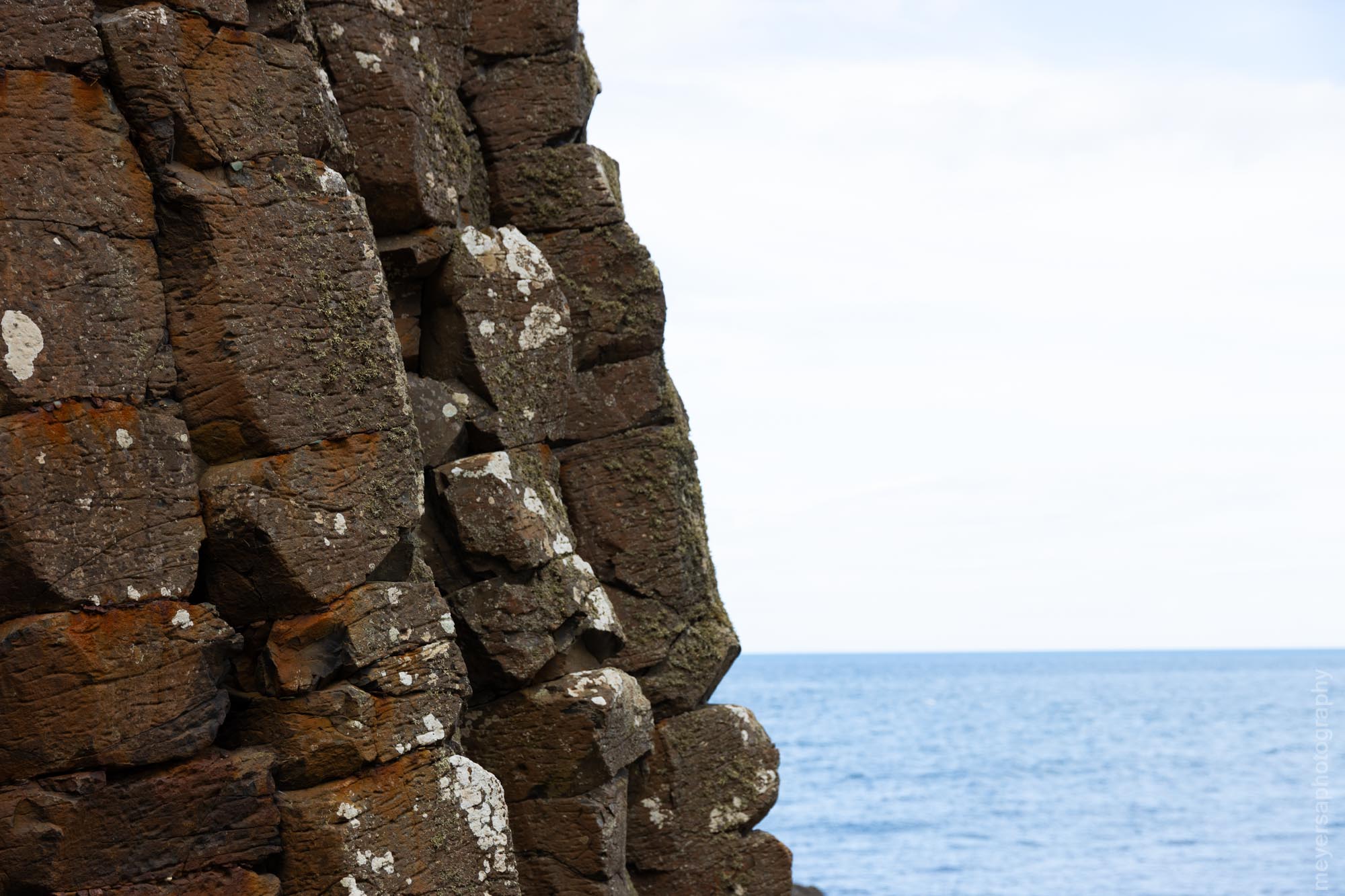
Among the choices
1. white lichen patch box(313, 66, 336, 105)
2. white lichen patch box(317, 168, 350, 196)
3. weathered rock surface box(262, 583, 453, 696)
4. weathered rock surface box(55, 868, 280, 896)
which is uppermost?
white lichen patch box(313, 66, 336, 105)

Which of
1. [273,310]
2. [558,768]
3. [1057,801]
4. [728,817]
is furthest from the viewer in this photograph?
[1057,801]

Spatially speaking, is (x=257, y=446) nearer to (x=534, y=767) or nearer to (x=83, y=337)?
(x=83, y=337)

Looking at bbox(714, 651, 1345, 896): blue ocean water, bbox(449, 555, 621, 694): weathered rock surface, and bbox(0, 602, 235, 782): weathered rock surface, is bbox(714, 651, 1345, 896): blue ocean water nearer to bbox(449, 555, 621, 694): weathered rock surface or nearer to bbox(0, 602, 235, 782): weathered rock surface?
bbox(449, 555, 621, 694): weathered rock surface

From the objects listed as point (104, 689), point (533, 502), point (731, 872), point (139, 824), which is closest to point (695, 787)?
point (731, 872)

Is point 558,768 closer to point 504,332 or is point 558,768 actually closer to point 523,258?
point 504,332

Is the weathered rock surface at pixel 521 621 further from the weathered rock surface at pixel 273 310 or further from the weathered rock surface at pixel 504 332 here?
the weathered rock surface at pixel 273 310

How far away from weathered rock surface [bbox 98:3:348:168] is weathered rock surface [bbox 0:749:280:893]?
3.40 metres

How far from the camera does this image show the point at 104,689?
6922 mm

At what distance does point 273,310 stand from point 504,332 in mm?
2880

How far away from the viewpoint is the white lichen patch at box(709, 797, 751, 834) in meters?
11.9

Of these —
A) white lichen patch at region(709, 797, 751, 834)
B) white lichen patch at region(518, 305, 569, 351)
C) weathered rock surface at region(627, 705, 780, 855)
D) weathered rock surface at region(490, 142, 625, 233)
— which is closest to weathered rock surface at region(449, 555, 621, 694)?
white lichen patch at region(518, 305, 569, 351)

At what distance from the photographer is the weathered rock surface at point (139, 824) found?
676 cm

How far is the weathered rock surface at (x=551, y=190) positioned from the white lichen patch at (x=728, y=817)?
533cm

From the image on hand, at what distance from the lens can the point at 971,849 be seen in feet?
210
